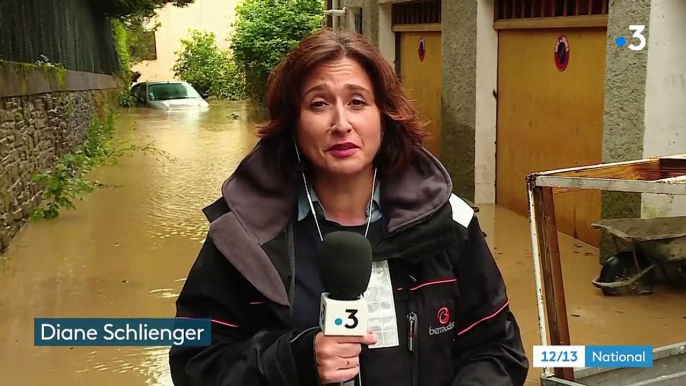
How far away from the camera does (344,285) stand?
1648 mm

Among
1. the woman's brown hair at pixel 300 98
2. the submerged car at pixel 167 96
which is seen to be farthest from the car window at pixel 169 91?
the woman's brown hair at pixel 300 98

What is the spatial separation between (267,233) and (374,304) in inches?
11.0

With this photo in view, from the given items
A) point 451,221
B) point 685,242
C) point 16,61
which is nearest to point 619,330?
point 685,242

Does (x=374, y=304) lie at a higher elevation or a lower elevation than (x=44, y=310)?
higher

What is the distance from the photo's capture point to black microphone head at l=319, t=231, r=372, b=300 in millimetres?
1650

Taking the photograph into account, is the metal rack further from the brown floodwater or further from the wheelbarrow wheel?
the wheelbarrow wheel

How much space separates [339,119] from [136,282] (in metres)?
4.87

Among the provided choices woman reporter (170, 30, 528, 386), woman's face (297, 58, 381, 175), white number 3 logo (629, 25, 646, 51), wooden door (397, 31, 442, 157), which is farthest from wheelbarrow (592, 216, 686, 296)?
wooden door (397, 31, 442, 157)

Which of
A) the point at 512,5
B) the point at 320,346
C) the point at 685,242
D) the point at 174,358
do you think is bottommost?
the point at 685,242

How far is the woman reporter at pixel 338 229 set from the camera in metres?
1.90

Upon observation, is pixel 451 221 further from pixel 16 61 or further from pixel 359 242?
pixel 16 61

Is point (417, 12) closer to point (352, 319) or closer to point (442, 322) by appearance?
point (442, 322)

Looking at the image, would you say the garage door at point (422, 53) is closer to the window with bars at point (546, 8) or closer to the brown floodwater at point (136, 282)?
the window with bars at point (546, 8)

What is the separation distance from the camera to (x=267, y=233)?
1930 mm
